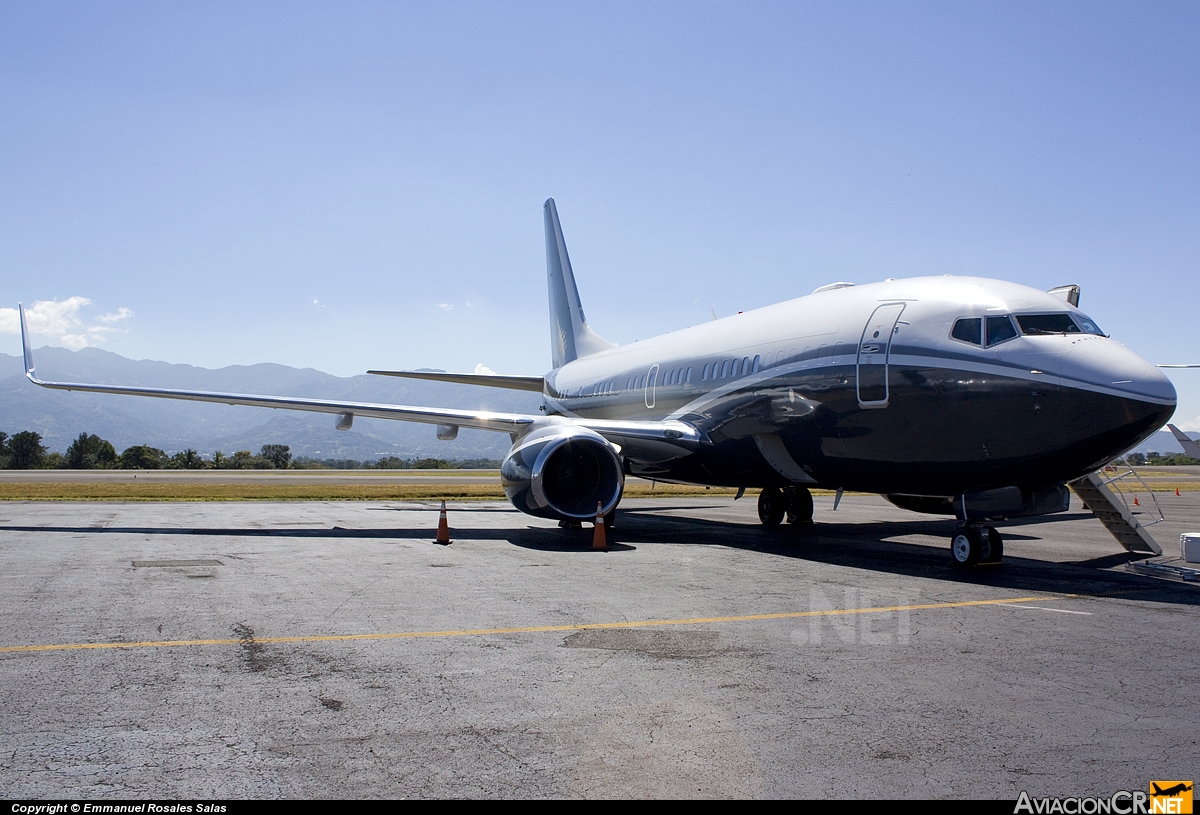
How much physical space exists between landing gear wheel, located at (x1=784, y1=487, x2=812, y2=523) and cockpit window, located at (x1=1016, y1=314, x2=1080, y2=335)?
7849mm

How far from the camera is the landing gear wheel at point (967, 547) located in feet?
37.2

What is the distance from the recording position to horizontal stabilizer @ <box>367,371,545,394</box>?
20312mm

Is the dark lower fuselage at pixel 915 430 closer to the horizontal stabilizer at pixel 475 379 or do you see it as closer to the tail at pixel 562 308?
the horizontal stabilizer at pixel 475 379

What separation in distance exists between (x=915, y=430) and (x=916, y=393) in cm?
49

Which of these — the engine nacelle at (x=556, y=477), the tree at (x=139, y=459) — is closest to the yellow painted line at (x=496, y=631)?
the engine nacelle at (x=556, y=477)

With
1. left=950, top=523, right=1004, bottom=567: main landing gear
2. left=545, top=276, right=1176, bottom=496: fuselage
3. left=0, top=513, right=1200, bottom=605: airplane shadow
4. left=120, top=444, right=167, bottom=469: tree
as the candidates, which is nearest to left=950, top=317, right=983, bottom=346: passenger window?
left=545, top=276, right=1176, bottom=496: fuselage

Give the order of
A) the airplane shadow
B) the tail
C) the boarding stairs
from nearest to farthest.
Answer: the airplane shadow → the boarding stairs → the tail

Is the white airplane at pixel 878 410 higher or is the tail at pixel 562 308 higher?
the tail at pixel 562 308

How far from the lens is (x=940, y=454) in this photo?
36.6ft

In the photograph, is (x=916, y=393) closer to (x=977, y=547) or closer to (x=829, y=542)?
(x=977, y=547)

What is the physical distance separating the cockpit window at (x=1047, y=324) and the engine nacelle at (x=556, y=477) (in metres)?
6.69

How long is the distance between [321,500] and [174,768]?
24095mm

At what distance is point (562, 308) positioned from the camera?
27.4 m

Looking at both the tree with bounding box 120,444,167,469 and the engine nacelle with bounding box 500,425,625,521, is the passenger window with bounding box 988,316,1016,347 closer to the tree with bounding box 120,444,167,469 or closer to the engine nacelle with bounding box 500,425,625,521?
the engine nacelle with bounding box 500,425,625,521
